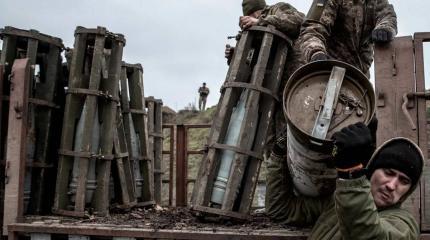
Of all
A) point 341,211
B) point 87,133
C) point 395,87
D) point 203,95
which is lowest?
point 341,211

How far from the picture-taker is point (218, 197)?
3.78 m

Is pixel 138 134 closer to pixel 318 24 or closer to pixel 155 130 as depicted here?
pixel 155 130

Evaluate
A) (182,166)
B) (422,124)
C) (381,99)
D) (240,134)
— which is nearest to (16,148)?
(240,134)

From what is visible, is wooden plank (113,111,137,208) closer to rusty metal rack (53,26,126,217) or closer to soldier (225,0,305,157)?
rusty metal rack (53,26,126,217)

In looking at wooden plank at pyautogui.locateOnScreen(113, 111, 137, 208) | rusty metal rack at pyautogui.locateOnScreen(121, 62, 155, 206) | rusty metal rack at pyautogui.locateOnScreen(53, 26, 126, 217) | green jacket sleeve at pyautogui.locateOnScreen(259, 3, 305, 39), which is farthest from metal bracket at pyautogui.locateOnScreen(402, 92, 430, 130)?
rusty metal rack at pyautogui.locateOnScreen(121, 62, 155, 206)

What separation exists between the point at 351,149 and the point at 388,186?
1.73 feet

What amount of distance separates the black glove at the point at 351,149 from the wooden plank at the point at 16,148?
2.45m

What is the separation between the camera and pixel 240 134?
379 cm

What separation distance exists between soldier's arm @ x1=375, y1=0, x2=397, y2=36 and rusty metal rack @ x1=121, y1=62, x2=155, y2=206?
2433 millimetres

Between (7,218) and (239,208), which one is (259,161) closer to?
(239,208)

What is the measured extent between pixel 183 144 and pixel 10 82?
3.31 meters

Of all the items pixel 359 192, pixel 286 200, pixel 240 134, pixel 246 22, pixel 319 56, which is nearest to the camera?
pixel 359 192

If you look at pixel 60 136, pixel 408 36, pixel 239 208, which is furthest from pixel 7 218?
pixel 408 36

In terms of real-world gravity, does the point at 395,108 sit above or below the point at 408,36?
below
